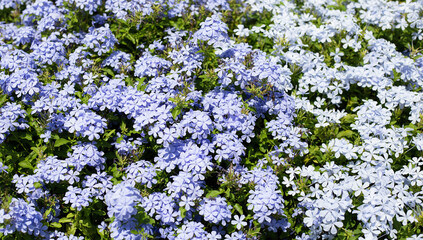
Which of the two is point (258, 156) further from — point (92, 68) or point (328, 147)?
point (92, 68)

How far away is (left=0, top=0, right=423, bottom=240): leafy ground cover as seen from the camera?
391 cm

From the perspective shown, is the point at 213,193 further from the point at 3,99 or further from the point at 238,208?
the point at 3,99

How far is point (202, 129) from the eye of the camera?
413 cm

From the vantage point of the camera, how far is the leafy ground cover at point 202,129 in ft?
12.8

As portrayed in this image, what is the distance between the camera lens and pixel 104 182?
13.1ft

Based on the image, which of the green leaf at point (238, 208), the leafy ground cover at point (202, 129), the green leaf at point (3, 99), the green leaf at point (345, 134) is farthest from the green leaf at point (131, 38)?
the green leaf at point (345, 134)

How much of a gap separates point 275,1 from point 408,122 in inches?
101

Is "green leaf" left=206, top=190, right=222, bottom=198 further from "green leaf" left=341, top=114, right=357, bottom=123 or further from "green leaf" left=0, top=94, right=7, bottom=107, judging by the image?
"green leaf" left=0, top=94, right=7, bottom=107

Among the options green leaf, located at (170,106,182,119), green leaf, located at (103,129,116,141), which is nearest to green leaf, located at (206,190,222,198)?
green leaf, located at (170,106,182,119)

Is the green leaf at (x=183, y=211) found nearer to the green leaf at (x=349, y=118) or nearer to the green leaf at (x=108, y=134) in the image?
the green leaf at (x=108, y=134)

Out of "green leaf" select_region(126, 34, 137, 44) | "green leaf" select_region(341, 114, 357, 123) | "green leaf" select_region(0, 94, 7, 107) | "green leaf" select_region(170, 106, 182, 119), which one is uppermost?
"green leaf" select_region(126, 34, 137, 44)

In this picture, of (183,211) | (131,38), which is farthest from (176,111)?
(131,38)

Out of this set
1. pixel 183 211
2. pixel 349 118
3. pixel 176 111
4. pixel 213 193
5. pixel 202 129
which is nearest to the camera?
pixel 183 211

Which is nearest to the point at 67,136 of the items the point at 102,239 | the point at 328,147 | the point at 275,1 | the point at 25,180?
the point at 25,180
